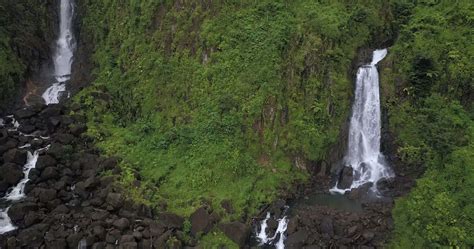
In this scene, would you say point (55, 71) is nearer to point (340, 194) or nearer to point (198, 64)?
point (198, 64)

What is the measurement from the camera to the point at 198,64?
28.8 metres

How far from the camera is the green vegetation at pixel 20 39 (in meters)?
31.4

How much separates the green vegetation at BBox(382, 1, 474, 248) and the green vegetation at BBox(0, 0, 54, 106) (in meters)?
25.5

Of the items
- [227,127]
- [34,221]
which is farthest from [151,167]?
[34,221]

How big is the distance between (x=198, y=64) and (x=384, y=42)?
1255cm

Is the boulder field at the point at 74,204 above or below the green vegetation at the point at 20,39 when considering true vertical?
below

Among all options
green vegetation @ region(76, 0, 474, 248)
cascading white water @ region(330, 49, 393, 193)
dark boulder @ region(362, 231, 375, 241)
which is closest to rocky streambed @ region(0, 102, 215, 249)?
green vegetation @ region(76, 0, 474, 248)

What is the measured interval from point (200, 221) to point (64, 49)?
21.5 meters

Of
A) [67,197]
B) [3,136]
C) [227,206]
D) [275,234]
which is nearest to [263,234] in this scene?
[275,234]

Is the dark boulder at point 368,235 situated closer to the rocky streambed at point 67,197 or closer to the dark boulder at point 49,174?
the rocky streambed at point 67,197

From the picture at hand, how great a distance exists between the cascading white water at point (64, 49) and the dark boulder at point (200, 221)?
16.8 metres

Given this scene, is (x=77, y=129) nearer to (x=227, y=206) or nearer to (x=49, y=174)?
(x=49, y=174)

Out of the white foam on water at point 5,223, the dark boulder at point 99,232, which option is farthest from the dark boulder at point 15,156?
the dark boulder at point 99,232

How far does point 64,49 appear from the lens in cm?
3600
